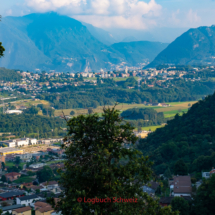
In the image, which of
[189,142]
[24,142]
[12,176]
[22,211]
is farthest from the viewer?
[24,142]

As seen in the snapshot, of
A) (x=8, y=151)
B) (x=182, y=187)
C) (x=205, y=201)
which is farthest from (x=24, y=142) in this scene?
(x=205, y=201)

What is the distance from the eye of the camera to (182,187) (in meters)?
18.2

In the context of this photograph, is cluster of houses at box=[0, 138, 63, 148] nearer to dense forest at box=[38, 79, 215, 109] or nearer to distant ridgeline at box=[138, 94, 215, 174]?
distant ridgeline at box=[138, 94, 215, 174]

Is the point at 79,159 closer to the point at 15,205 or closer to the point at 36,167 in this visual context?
the point at 15,205

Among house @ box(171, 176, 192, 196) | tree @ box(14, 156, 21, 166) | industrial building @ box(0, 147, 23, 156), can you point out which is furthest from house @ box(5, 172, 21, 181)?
house @ box(171, 176, 192, 196)

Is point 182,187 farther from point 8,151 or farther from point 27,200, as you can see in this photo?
point 8,151

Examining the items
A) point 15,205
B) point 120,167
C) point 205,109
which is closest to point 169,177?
point 15,205

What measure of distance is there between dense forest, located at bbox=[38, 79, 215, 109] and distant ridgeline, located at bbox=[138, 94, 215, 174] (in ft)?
151

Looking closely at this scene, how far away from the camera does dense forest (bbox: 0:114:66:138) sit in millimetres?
60906

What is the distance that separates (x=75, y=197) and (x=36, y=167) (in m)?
32.4

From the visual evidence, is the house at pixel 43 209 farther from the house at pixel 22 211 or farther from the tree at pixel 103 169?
the tree at pixel 103 169

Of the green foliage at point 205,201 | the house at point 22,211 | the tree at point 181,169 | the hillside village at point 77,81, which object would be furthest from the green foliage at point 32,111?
the green foliage at point 205,201

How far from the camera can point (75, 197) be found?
655 cm

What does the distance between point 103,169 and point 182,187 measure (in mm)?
12551
